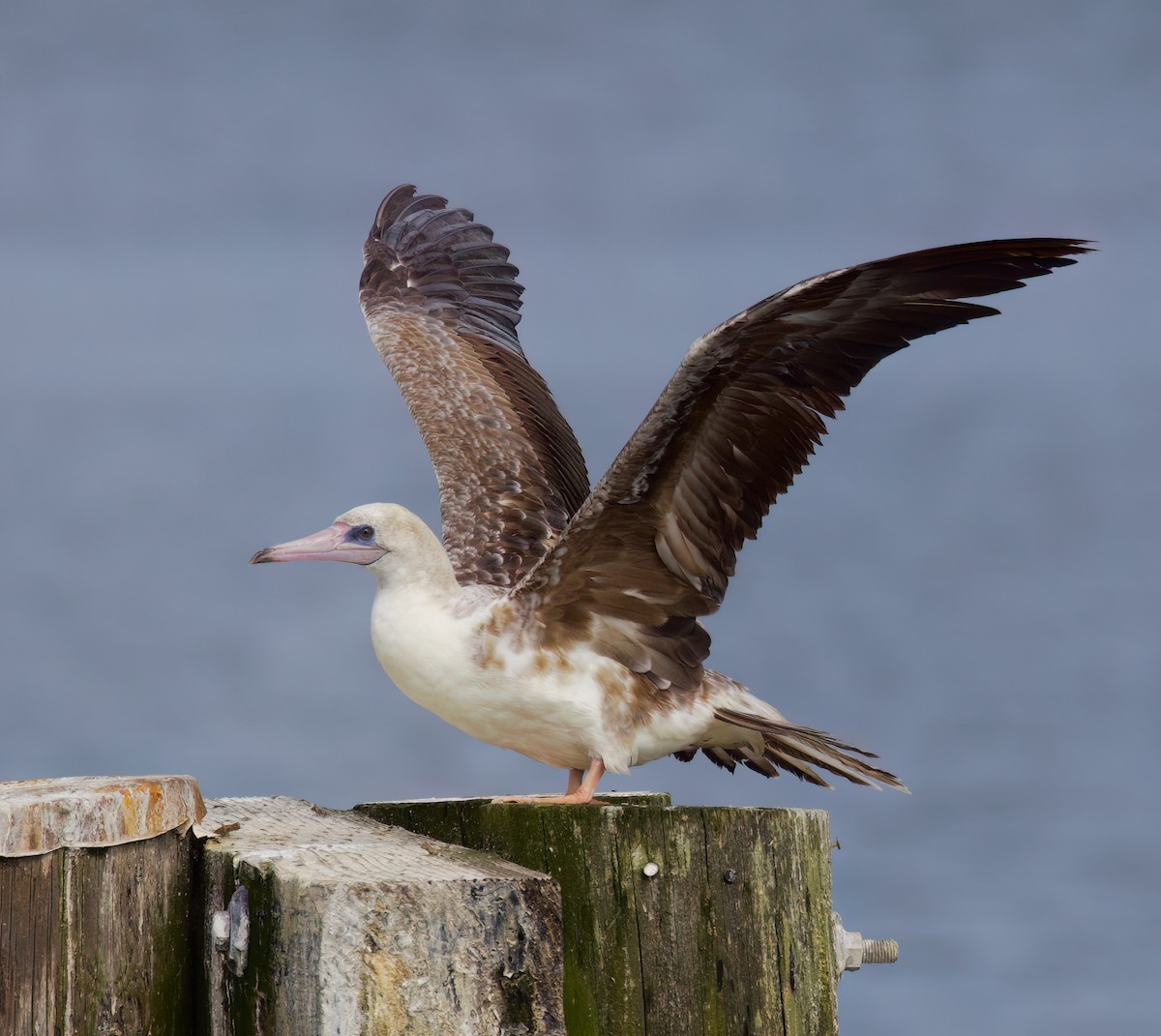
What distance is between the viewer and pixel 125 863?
3.57 m

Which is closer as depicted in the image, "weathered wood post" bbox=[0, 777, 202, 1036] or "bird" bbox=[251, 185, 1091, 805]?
"weathered wood post" bbox=[0, 777, 202, 1036]

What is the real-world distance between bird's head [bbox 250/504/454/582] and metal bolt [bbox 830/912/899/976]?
1.79 metres

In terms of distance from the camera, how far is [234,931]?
3.57 meters

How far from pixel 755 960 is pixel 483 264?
5096 millimetres

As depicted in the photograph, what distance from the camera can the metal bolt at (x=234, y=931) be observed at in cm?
352

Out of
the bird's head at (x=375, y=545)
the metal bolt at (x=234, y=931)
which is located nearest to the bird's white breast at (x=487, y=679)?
the bird's head at (x=375, y=545)

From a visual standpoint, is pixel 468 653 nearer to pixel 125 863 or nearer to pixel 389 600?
pixel 389 600

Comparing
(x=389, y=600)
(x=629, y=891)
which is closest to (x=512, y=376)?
(x=389, y=600)

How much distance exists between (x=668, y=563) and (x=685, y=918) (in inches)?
60.4

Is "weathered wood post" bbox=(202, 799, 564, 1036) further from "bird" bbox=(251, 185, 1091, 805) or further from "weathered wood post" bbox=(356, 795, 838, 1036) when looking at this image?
"bird" bbox=(251, 185, 1091, 805)

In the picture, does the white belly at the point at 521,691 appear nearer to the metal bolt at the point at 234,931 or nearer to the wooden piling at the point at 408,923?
the wooden piling at the point at 408,923

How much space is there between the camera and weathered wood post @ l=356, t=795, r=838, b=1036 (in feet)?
12.2

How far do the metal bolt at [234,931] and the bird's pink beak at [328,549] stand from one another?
1.65 m

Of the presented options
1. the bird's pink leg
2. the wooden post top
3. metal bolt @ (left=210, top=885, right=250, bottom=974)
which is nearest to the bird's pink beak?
the bird's pink leg
